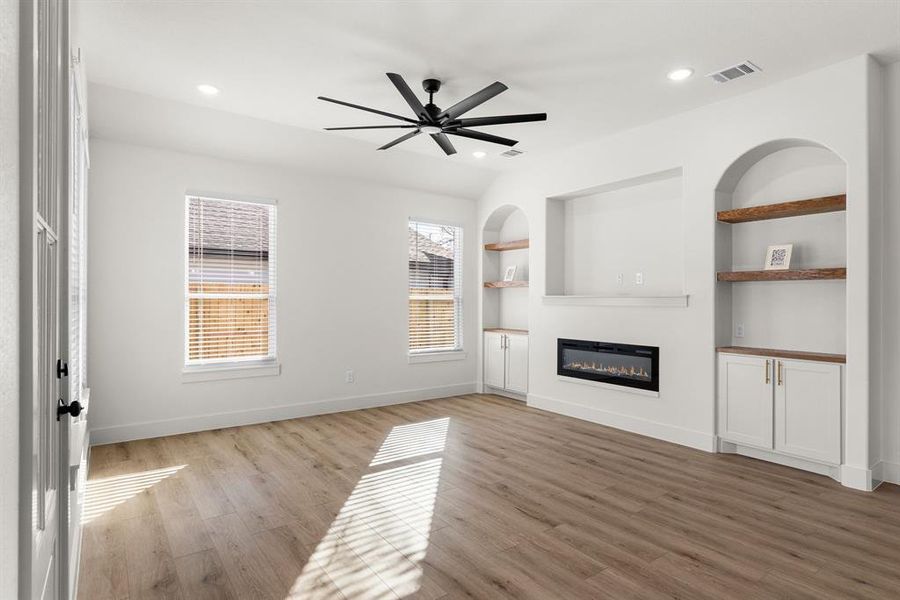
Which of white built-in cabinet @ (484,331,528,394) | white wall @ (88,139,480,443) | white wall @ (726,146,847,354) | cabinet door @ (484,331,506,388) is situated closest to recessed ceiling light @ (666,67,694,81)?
white wall @ (726,146,847,354)

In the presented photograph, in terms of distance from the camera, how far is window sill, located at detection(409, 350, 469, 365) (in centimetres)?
678

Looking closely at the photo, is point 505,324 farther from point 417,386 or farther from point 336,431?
point 336,431

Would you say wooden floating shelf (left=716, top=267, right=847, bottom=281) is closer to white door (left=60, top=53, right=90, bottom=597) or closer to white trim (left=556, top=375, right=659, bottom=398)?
white trim (left=556, top=375, right=659, bottom=398)

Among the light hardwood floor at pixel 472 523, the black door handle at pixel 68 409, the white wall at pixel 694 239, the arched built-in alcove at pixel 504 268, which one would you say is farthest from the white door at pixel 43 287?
the arched built-in alcove at pixel 504 268

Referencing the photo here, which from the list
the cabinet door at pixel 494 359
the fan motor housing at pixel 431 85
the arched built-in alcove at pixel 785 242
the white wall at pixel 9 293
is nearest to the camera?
the white wall at pixel 9 293

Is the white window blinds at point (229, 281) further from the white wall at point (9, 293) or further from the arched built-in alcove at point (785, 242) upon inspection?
the white wall at point (9, 293)

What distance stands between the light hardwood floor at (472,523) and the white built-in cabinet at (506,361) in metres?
1.80

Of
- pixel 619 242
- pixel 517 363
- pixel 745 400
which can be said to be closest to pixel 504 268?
pixel 517 363

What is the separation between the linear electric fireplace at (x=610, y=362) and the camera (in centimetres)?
511

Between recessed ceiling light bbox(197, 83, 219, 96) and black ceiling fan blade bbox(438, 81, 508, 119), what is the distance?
6.38ft

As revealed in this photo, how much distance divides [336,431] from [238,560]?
2530 mm

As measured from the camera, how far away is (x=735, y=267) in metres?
4.77

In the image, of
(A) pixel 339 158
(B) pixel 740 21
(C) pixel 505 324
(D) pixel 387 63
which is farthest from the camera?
(C) pixel 505 324

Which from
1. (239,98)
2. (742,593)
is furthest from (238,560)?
(239,98)
